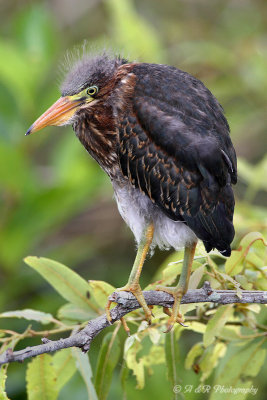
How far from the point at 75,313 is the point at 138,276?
0.80ft

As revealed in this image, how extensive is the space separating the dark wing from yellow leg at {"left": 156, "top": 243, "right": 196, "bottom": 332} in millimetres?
142

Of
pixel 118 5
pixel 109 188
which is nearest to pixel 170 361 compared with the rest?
pixel 109 188

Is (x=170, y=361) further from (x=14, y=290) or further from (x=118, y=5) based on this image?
(x=118, y=5)

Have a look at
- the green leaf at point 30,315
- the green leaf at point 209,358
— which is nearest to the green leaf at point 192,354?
the green leaf at point 209,358

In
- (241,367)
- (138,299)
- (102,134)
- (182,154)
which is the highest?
(102,134)

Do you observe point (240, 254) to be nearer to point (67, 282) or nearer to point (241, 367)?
point (241, 367)

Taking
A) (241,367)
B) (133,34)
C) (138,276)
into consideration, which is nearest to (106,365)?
(138,276)

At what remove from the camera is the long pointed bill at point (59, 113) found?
7.50ft

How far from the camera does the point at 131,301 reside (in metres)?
2.10

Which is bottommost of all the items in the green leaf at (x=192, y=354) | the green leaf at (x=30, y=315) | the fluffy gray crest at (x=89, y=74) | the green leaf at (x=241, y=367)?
the green leaf at (x=241, y=367)

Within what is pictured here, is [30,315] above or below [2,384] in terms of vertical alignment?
above

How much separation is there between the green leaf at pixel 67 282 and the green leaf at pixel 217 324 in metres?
0.41

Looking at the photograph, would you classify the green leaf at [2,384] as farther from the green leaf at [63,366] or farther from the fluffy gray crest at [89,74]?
the fluffy gray crest at [89,74]

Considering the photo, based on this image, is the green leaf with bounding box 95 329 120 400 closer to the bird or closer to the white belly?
the bird
